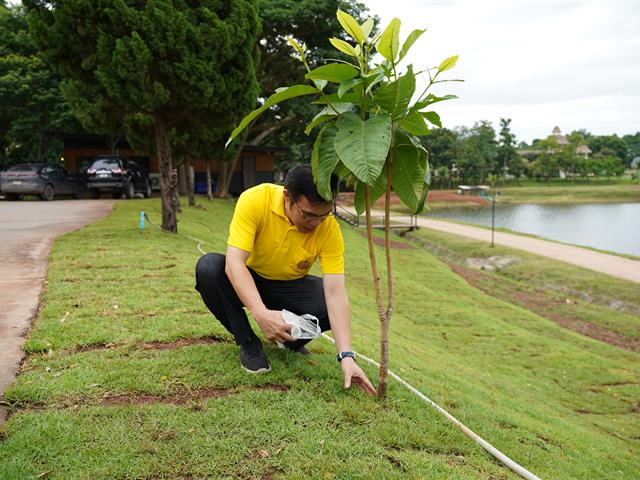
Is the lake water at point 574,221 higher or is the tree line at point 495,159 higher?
the tree line at point 495,159

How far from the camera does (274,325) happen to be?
2.94 m

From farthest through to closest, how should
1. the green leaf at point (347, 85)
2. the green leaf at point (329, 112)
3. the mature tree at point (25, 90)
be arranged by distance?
the mature tree at point (25, 90), the green leaf at point (329, 112), the green leaf at point (347, 85)

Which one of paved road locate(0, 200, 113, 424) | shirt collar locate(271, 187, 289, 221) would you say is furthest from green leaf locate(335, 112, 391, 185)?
paved road locate(0, 200, 113, 424)

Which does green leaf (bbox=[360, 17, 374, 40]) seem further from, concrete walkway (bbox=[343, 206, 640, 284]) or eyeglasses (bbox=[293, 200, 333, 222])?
concrete walkway (bbox=[343, 206, 640, 284])

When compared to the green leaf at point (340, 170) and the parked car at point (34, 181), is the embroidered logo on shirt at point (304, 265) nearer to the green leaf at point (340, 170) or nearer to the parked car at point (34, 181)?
the green leaf at point (340, 170)

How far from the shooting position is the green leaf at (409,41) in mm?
2600

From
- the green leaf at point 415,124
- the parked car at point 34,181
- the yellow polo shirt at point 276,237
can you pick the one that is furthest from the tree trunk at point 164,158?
the parked car at point 34,181

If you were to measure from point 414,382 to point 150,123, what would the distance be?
398 inches

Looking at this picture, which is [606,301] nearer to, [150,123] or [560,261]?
[560,261]

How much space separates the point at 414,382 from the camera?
4.24 metres

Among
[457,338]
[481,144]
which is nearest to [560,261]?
[457,338]

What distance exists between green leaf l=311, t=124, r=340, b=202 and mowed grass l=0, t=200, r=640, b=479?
1225mm

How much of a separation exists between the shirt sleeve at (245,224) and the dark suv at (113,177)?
17.8m

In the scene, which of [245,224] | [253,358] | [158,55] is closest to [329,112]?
[245,224]
